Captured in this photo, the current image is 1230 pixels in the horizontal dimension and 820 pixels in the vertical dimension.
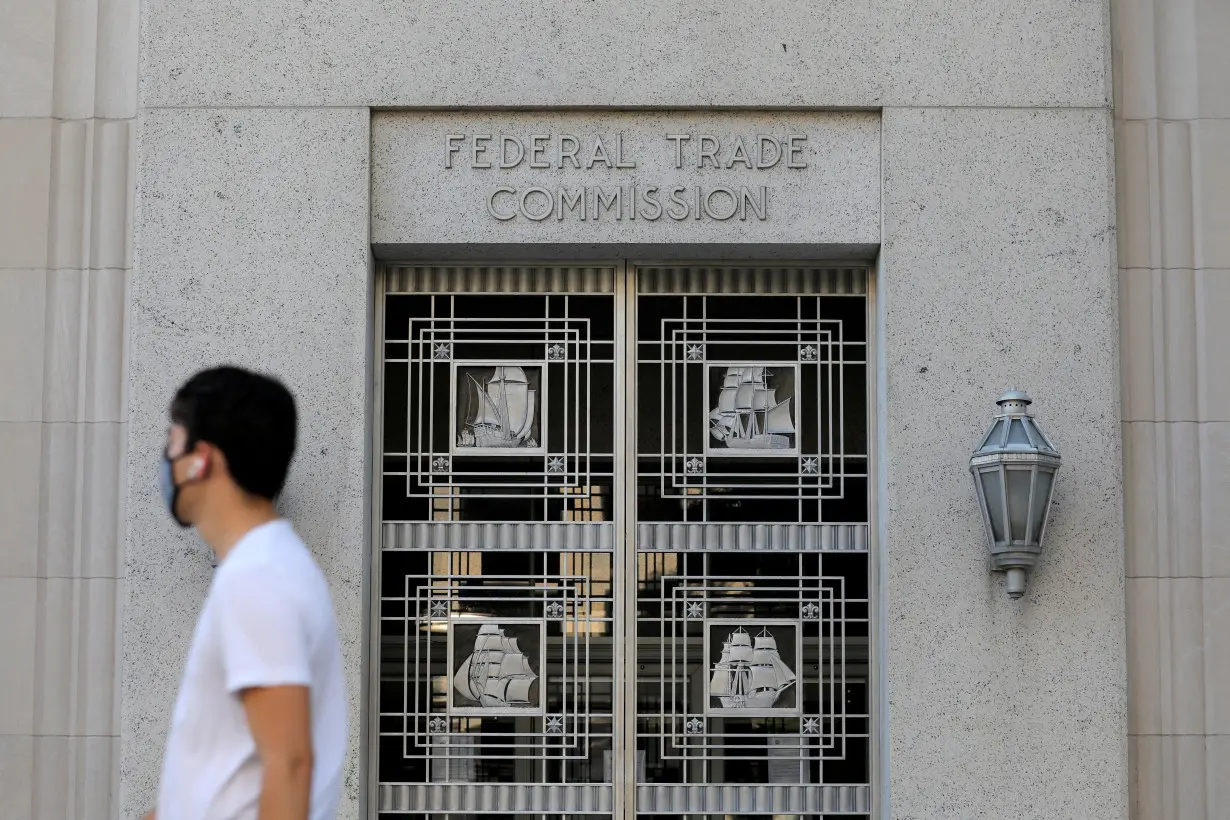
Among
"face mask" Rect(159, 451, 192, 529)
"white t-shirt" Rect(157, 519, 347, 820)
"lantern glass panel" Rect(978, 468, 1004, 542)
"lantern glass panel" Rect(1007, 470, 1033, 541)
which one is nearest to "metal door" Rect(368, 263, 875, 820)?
"lantern glass panel" Rect(978, 468, 1004, 542)

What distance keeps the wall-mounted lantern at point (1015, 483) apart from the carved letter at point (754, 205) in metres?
1.35

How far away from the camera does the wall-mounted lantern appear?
704cm

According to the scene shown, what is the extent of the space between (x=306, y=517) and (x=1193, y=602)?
3928 millimetres

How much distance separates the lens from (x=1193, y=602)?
749cm

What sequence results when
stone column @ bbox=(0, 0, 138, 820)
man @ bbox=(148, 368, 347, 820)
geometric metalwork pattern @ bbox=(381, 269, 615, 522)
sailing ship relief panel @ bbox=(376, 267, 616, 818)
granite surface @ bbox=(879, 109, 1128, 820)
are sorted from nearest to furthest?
man @ bbox=(148, 368, 347, 820)
granite surface @ bbox=(879, 109, 1128, 820)
stone column @ bbox=(0, 0, 138, 820)
sailing ship relief panel @ bbox=(376, 267, 616, 818)
geometric metalwork pattern @ bbox=(381, 269, 615, 522)

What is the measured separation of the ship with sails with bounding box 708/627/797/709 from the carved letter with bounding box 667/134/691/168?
213 cm

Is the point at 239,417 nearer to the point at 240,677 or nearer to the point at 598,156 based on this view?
the point at 240,677

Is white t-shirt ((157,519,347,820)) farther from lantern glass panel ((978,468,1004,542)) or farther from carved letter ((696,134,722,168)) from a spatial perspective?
carved letter ((696,134,722,168))

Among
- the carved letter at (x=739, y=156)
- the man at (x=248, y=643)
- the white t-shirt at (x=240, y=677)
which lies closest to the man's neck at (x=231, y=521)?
the man at (x=248, y=643)

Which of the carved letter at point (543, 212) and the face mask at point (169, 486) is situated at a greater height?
the carved letter at point (543, 212)

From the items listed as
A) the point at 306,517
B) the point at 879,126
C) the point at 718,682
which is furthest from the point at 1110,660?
the point at 306,517

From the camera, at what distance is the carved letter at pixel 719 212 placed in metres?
7.59

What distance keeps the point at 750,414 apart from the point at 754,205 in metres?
0.96

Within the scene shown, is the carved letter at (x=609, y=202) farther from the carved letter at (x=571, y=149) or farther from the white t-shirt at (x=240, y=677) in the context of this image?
the white t-shirt at (x=240, y=677)
